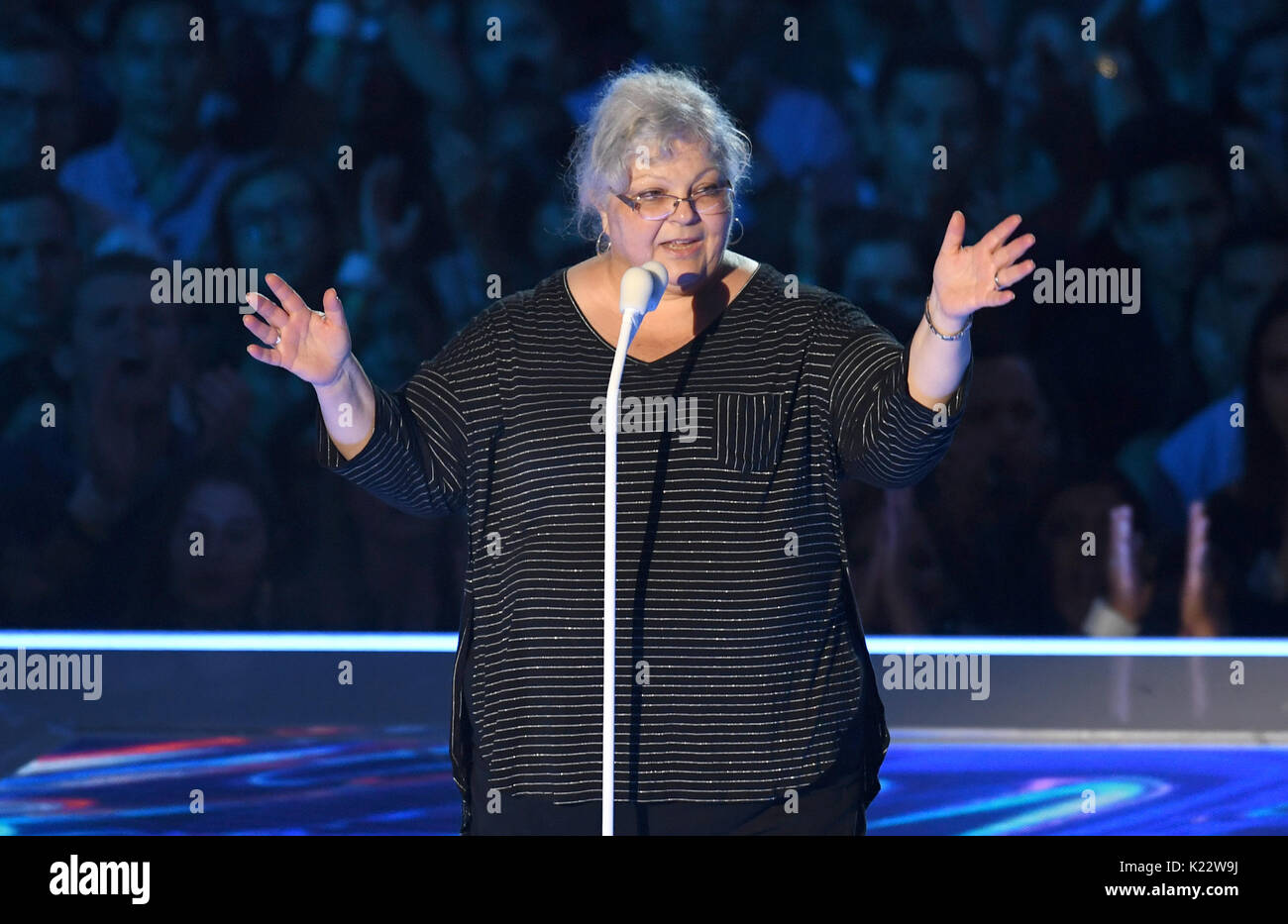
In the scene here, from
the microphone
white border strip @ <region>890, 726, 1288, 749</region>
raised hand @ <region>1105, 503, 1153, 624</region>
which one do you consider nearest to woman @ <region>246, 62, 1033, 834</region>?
the microphone

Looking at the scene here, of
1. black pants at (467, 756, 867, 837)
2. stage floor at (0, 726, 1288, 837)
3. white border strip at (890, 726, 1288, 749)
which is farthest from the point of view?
white border strip at (890, 726, 1288, 749)

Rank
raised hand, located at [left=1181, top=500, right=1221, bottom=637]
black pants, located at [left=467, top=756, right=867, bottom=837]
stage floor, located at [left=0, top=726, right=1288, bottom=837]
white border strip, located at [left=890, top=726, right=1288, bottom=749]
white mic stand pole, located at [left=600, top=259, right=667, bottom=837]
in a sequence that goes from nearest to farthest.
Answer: white mic stand pole, located at [left=600, top=259, right=667, bottom=837], black pants, located at [left=467, top=756, right=867, bottom=837], stage floor, located at [left=0, top=726, right=1288, bottom=837], white border strip, located at [left=890, top=726, right=1288, bottom=749], raised hand, located at [left=1181, top=500, right=1221, bottom=637]

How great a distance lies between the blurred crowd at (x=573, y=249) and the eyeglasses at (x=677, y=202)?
2.35m

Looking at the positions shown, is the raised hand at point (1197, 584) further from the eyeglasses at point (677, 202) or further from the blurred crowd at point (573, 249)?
the eyeglasses at point (677, 202)

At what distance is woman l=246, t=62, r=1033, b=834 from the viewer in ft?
4.62

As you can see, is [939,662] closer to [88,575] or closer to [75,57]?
[88,575]

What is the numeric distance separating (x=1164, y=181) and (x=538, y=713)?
9.69 feet

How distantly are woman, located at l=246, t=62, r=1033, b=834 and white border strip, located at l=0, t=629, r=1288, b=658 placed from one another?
2366 millimetres

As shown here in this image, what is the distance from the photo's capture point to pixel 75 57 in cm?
389

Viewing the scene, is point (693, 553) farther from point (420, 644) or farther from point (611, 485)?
point (420, 644)

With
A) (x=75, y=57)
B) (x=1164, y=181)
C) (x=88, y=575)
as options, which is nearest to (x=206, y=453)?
(x=88, y=575)

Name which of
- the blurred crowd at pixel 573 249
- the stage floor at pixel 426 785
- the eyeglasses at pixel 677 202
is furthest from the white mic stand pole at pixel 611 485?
the blurred crowd at pixel 573 249

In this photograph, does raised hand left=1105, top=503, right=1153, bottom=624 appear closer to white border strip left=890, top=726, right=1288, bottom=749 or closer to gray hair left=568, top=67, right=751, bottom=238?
white border strip left=890, top=726, right=1288, bottom=749

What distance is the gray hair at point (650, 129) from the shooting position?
4.79 feet
